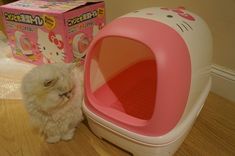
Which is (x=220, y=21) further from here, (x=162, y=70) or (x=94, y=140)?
(x=94, y=140)

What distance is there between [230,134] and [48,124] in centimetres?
64

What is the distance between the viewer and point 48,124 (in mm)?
798

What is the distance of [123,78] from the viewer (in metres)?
1.06

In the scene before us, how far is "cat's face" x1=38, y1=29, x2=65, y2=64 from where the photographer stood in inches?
44.1

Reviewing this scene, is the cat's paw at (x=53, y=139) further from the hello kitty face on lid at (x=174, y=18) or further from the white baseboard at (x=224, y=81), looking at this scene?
the white baseboard at (x=224, y=81)

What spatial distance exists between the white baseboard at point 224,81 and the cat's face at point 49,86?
64cm

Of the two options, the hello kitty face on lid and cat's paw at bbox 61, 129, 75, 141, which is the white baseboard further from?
cat's paw at bbox 61, 129, 75, 141

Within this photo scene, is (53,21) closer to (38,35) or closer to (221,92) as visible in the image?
(38,35)

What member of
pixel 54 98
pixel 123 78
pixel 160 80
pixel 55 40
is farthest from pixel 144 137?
pixel 55 40

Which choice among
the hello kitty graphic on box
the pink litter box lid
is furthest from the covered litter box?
the hello kitty graphic on box

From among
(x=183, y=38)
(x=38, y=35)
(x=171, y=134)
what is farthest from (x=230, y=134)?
(x=38, y=35)

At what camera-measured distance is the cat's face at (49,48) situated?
1.12m

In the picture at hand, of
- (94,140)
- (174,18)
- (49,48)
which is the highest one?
(174,18)

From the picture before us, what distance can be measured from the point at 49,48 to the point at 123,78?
1.31ft
